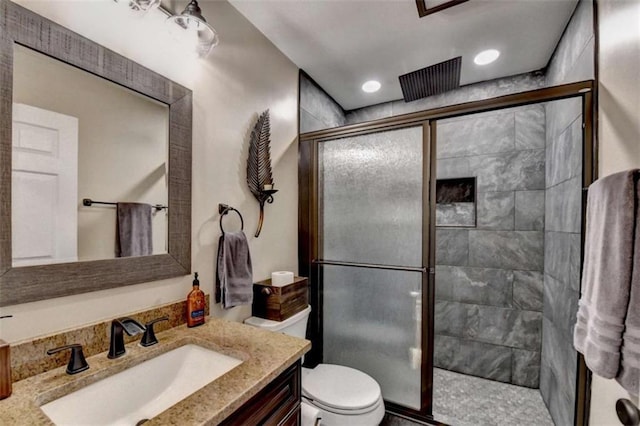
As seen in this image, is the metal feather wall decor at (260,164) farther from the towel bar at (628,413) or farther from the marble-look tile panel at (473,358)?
the marble-look tile panel at (473,358)

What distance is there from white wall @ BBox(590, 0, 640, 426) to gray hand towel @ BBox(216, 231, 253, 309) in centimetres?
148

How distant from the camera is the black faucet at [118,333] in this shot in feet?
3.03

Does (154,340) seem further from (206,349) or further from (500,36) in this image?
(500,36)

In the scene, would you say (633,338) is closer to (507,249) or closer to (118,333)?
(118,333)

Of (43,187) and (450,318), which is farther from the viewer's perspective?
(450,318)

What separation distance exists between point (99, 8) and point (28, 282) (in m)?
0.96

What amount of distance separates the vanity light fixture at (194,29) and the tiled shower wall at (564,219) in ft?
5.84

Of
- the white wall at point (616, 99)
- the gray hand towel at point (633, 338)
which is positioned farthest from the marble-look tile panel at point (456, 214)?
the gray hand towel at point (633, 338)

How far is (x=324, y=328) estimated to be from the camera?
82.4 inches

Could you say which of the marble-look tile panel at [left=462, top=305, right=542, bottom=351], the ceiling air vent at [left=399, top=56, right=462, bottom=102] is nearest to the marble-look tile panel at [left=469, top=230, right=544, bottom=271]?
the marble-look tile panel at [left=462, top=305, right=542, bottom=351]

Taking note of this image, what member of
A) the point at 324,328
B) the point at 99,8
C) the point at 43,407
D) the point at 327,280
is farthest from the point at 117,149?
the point at 324,328

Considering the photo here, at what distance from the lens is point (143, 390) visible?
0.94 m

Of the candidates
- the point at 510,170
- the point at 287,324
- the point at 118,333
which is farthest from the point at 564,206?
the point at 118,333

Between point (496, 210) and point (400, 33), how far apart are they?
5.24 feet
